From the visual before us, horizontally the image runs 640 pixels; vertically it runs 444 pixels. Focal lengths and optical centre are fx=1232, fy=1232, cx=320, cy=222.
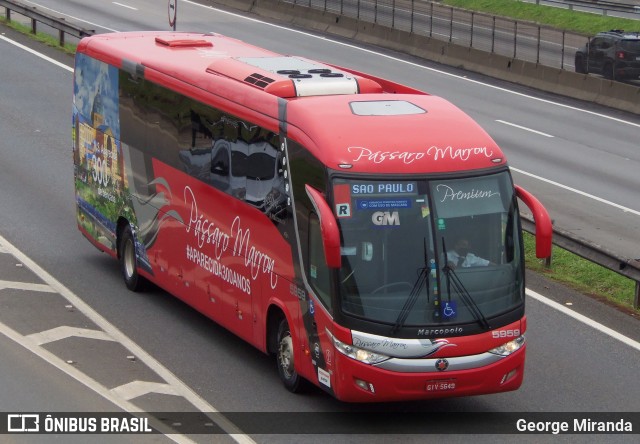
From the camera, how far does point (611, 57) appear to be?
120 ft

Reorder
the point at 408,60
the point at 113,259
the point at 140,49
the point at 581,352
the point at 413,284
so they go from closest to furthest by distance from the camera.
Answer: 1. the point at 413,284
2. the point at 581,352
3. the point at 140,49
4. the point at 113,259
5. the point at 408,60

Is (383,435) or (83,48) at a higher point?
(83,48)

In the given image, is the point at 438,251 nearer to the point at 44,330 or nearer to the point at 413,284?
the point at 413,284

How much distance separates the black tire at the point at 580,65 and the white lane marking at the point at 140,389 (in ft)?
87.5

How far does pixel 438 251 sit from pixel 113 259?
8432 millimetres

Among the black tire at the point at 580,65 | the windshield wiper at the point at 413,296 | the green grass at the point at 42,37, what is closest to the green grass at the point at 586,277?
the windshield wiper at the point at 413,296

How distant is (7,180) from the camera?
22.8m

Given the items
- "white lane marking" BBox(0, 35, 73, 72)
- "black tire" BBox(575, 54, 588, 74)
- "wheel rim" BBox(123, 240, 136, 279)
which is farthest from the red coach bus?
"black tire" BBox(575, 54, 588, 74)

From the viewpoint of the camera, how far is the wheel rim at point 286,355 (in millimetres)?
12734

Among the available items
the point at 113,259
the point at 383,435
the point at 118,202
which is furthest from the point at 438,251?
the point at 113,259

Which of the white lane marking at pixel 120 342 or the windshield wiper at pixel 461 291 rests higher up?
the windshield wiper at pixel 461 291

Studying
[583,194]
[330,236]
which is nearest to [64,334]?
[330,236]

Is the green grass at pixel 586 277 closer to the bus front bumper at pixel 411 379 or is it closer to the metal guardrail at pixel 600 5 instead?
the bus front bumper at pixel 411 379

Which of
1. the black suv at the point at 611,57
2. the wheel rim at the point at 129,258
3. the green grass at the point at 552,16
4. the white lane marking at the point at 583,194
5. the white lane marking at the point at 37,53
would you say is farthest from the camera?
the green grass at the point at 552,16
